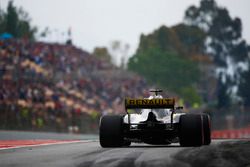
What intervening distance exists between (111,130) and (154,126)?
1.00 meters

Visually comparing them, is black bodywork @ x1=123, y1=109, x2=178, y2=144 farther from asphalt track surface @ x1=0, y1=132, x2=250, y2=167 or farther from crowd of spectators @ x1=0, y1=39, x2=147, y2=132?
crowd of spectators @ x1=0, y1=39, x2=147, y2=132

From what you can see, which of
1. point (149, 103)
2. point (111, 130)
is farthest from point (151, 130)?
point (111, 130)

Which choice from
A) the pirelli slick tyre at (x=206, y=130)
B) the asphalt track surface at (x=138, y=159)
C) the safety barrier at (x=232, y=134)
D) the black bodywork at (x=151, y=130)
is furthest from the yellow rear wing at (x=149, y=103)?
the safety barrier at (x=232, y=134)

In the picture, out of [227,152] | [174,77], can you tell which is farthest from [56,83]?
[174,77]

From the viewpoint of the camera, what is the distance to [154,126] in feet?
54.4

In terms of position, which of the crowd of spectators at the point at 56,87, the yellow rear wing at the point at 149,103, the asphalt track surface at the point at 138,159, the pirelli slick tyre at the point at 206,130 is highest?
the crowd of spectators at the point at 56,87

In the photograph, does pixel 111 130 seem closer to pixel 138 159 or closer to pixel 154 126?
pixel 154 126

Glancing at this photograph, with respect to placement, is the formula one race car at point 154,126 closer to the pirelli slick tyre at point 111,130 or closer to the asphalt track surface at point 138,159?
the pirelli slick tyre at point 111,130

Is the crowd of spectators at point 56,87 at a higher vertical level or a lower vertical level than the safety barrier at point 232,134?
higher

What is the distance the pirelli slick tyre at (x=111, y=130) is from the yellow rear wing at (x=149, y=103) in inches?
16.6

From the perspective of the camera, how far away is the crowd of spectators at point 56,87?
3659cm

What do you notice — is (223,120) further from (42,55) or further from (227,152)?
(227,152)

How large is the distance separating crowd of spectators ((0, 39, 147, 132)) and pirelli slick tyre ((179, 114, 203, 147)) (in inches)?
751

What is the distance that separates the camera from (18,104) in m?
35.9
